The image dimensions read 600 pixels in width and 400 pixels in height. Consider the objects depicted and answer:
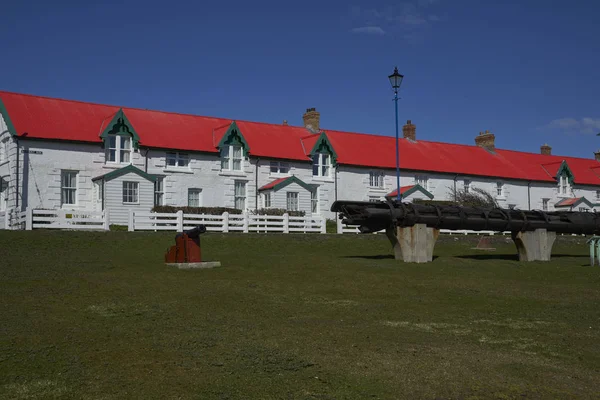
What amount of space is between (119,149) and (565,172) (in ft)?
127

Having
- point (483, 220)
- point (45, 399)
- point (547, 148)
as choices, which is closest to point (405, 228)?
point (483, 220)

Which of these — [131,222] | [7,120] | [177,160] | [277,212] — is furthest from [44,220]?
[277,212]

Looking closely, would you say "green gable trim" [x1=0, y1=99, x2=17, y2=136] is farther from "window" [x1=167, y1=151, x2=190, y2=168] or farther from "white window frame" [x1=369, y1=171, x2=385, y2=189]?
"white window frame" [x1=369, y1=171, x2=385, y2=189]

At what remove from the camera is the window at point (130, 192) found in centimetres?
3452

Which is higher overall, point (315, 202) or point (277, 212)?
point (315, 202)

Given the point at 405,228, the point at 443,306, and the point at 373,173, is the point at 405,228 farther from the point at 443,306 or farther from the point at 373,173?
the point at 373,173

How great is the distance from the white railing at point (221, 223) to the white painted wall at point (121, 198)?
116 inches

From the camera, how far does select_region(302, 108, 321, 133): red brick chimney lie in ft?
157

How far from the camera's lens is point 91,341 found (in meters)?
8.27

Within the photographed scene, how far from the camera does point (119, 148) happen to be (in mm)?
36156

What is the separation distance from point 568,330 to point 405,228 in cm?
975

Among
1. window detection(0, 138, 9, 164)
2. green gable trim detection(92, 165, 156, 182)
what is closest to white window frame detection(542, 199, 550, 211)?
green gable trim detection(92, 165, 156, 182)

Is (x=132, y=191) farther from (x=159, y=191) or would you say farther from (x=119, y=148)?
(x=119, y=148)

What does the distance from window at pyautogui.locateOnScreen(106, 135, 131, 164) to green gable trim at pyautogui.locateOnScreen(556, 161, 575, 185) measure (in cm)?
3687
